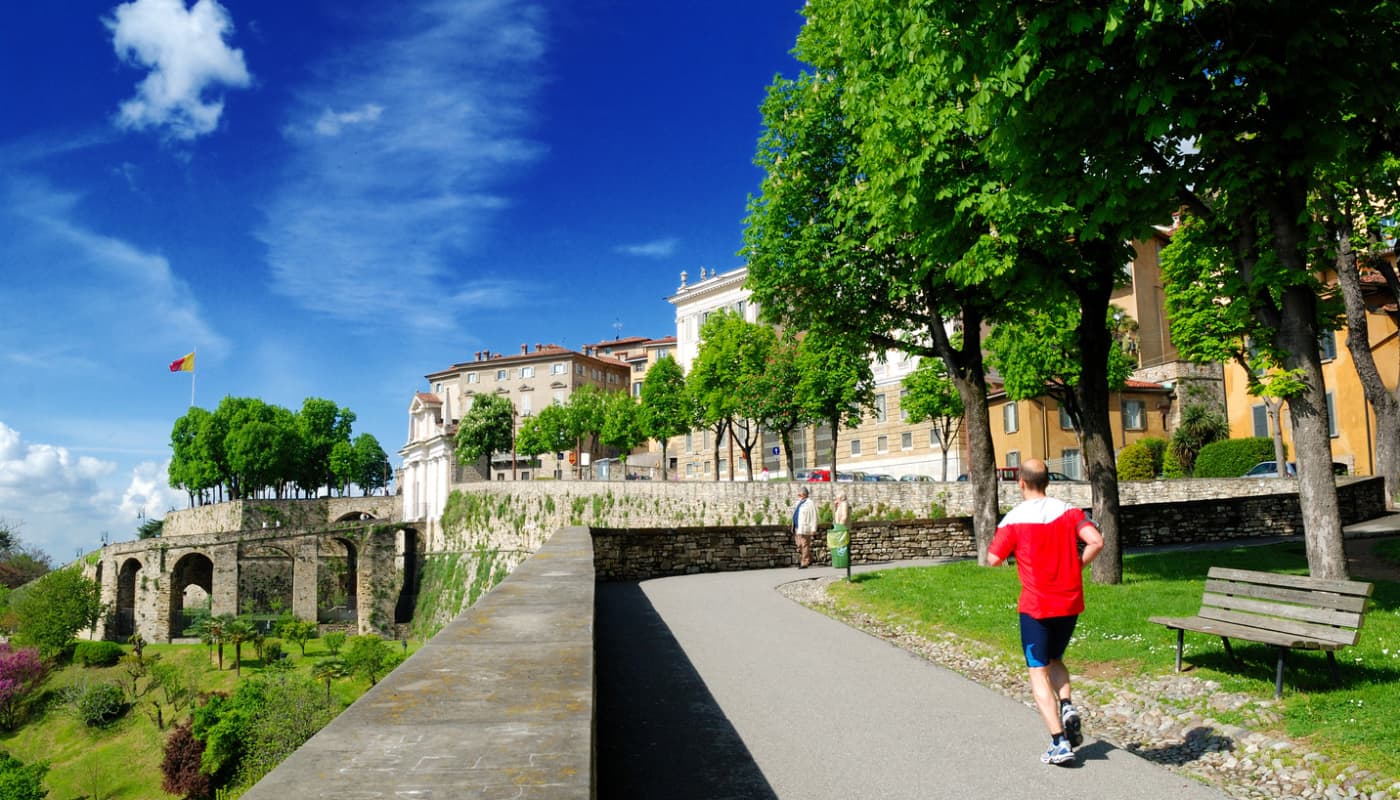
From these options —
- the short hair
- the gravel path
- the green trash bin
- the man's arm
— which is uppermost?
the short hair

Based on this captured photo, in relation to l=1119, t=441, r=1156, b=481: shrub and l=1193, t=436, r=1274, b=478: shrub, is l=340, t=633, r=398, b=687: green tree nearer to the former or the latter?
l=1119, t=441, r=1156, b=481: shrub

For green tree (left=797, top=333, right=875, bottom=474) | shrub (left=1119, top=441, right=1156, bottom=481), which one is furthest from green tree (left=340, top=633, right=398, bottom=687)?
shrub (left=1119, top=441, right=1156, bottom=481)

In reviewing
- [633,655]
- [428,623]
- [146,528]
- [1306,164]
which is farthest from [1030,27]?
[146,528]

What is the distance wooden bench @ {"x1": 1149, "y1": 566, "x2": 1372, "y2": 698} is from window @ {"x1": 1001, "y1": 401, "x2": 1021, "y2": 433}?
1799 inches

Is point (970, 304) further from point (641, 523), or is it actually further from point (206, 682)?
point (206, 682)

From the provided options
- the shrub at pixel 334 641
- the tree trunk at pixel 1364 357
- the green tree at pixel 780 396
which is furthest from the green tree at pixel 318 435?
the tree trunk at pixel 1364 357

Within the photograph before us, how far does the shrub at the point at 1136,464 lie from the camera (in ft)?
145

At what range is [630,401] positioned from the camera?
7500 centimetres

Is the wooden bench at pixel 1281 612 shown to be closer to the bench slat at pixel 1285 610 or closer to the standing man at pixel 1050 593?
the bench slat at pixel 1285 610

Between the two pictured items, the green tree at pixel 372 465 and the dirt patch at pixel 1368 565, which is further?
the green tree at pixel 372 465

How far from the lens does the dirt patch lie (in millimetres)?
14773

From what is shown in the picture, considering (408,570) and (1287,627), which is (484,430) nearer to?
(408,570)

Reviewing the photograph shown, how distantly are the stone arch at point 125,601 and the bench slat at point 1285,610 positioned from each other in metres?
79.0

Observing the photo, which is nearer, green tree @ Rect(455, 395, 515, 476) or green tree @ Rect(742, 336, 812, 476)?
green tree @ Rect(742, 336, 812, 476)
